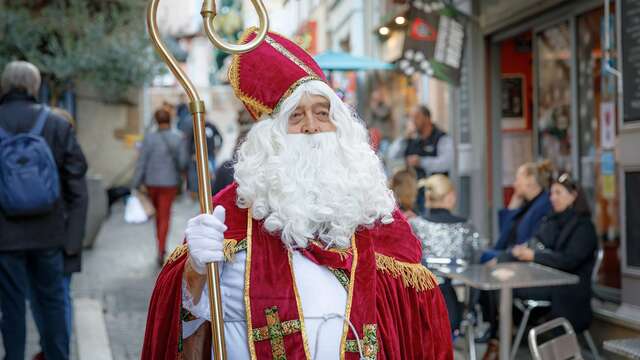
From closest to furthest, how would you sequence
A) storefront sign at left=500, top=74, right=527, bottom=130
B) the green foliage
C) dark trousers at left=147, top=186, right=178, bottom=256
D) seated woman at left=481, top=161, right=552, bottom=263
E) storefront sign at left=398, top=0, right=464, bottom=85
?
1. seated woman at left=481, top=161, right=552, bottom=263
2. storefront sign at left=398, top=0, right=464, bottom=85
3. storefront sign at left=500, top=74, right=527, bottom=130
4. dark trousers at left=147, top=186, right=178, bottom=256
5. the green foliage

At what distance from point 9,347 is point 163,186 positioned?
4.80 m

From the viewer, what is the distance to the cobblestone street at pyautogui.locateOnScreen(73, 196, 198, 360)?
22.2 feet

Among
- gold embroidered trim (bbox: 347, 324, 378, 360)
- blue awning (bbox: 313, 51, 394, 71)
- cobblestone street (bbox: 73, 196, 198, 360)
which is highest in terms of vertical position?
blue awning (bbox: 313, 51, 394, 71)

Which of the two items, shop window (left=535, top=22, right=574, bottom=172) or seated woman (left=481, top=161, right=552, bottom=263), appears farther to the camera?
shop window (left=535, top=22, right=574, bottom=172)

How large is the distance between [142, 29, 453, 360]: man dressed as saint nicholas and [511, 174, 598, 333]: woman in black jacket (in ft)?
11.2

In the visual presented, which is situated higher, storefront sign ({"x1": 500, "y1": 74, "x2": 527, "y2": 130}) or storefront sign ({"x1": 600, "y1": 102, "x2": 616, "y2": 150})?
storefront sign ({"x1": 500, "y1": 74, "x2": 527, "y2": 130})

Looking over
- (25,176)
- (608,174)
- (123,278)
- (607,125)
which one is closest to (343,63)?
(123,278)

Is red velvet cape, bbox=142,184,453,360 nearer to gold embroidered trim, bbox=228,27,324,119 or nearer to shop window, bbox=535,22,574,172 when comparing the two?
gold embroidered trim, bbox=228,27,324,119

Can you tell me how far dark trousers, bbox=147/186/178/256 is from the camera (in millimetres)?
9633

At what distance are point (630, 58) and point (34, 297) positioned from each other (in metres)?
4.12

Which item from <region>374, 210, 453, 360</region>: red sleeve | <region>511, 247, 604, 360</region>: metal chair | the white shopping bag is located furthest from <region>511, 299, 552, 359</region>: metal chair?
the white shopping bag

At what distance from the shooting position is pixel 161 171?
9727mm

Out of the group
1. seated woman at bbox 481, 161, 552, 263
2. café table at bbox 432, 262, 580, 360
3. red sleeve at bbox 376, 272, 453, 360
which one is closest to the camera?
red sleeve at bbox 376, 272, 453, 360

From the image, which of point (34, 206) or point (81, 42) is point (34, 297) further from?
point (81, 42)
